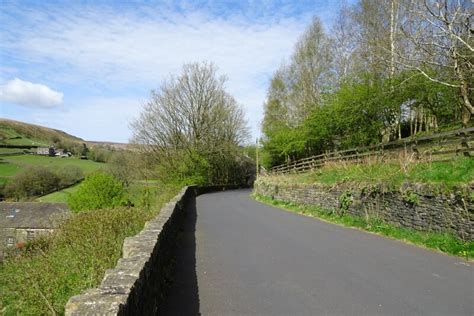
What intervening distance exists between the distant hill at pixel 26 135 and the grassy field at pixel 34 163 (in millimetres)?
6999

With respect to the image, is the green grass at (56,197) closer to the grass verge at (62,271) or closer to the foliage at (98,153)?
the foliage at (98,153)

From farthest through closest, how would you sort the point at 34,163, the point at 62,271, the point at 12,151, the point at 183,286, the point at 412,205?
the point at 12,151 < the point at 34,163 < the point at 412,205 < the point at 62,271 < the point at 183,286

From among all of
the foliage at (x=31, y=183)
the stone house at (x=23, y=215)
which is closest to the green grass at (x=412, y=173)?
the stone house at (x=23, y=215)

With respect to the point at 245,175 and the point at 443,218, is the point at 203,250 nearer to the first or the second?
the point at 443,218

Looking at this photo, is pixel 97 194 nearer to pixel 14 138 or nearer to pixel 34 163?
pixel 34 163

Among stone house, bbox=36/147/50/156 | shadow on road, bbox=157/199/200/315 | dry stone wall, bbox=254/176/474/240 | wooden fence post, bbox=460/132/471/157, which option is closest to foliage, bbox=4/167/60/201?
stone house, bbox=36/147/50/156

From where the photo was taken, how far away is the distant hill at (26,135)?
7894 centimetres

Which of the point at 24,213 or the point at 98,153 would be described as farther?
the point at 98,153

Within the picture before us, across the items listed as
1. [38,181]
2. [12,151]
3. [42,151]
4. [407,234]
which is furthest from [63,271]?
[42,151]

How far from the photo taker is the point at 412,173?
11.5 m

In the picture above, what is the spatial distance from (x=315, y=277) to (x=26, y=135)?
309 feet

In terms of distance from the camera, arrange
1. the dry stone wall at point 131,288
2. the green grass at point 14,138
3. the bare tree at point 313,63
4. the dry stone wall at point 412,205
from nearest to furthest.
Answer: the dry stone wall at point 131,288
the dry stone wall at point 412,205
the bare tree at point 313,63
the green grass at point 14,138

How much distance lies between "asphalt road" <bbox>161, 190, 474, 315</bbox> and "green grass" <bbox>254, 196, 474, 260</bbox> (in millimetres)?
388

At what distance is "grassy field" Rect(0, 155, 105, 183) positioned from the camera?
63.8 meters
